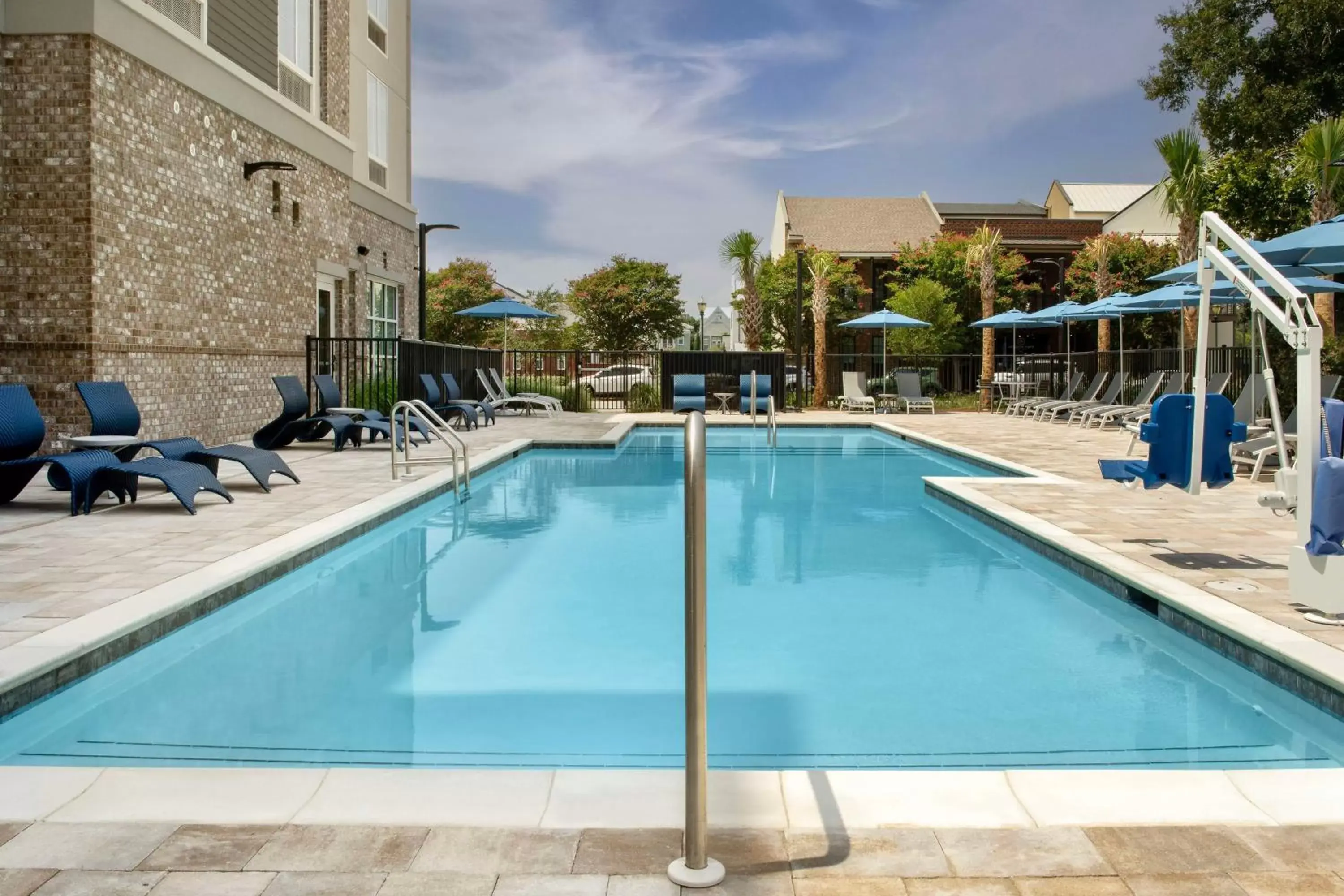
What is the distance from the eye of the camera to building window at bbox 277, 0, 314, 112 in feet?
50.8

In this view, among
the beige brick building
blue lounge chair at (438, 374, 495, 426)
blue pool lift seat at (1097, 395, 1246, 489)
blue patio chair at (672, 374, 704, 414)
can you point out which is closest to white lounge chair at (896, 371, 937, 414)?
blue patio chair at (672, 374, 704, 414)

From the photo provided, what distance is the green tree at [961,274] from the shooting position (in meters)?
34.5

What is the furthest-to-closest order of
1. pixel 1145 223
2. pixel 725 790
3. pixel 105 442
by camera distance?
pixel 1145 223
pixel 105 442
pixel 725 790

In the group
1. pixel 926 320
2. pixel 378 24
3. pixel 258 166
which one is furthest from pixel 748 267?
pixel 258 166

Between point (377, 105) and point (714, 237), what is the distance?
11.2 metres

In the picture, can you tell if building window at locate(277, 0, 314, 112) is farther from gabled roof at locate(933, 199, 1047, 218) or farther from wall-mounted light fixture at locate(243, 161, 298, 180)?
gabled roof at locate(933, 199, 1047, 218)

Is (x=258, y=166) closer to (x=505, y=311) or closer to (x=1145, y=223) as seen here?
(x=505, y=311)

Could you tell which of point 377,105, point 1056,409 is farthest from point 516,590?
point 377,105

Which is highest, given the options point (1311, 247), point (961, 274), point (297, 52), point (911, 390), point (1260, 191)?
point (297, 52)

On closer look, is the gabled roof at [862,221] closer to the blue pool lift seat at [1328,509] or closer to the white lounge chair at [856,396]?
the white lounge chair at [856,396]

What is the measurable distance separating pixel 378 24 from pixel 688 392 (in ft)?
31.0

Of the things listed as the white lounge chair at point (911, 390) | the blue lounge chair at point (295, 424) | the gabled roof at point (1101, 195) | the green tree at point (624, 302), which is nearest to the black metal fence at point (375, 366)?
the blue lounge chair at point (295, 424)

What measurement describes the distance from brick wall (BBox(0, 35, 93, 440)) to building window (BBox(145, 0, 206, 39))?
2.07 m

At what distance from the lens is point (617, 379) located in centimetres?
2819
